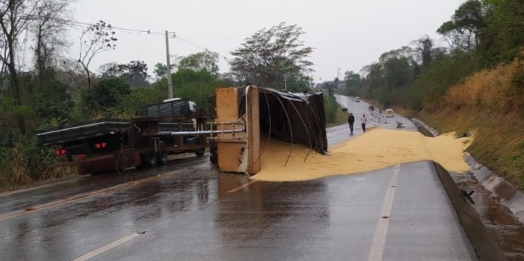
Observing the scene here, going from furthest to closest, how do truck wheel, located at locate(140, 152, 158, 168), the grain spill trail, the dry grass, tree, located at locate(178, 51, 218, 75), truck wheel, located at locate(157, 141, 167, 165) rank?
tree, located at locate(178, 51, 218, 75)
truck wheel, located at locate(157, 141, 167, 165)
truck wheel, located at locate(140, 152, 158, 168)
the dry grass
the grain spill trail

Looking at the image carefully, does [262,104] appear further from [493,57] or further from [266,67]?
[266,67]

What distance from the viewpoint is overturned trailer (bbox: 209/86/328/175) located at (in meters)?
13.3

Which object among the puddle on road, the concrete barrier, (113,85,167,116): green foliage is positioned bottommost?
the puddle on road

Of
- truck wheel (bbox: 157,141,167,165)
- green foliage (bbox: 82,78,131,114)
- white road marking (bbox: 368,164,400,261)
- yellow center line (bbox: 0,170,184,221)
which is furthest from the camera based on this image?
green foliage (bbox: 82,78,131,114)

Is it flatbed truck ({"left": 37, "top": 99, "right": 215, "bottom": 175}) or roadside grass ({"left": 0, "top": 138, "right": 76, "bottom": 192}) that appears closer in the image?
flatbed truck ({"left": 37, "top": 99, "right": 215, "bottom": 175})

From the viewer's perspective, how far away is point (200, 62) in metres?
83.0

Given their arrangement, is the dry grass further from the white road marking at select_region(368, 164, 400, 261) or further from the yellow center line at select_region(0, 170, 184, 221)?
the yellow center line at select_region(0, 170, 184, 221)

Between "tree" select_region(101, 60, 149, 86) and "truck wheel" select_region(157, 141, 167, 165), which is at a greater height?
"tree" select_region(101, 60, 149, 86)

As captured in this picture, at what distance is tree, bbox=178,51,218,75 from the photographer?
269ft

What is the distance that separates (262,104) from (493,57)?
20.4 meters

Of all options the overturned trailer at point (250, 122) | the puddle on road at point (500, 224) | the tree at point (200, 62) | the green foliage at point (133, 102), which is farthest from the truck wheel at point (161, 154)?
the tree at point (200, 62)

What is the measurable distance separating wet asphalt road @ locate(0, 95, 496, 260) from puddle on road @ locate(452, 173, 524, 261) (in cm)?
71

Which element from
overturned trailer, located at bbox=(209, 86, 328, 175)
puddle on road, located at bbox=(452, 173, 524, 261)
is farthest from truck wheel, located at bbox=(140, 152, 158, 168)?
puddle on road, located at bbox=(452, 173, 524, 261)

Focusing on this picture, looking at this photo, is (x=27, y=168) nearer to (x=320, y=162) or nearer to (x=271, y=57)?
(x=320, y=162)
